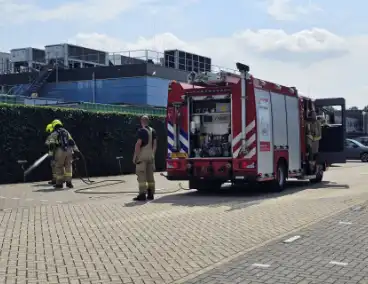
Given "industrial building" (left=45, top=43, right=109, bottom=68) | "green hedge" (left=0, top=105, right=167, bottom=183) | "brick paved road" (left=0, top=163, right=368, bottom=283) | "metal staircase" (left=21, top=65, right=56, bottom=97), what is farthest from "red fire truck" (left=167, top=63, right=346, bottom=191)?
"industrial building" (left=45, top=43, right=109, bottom=68)

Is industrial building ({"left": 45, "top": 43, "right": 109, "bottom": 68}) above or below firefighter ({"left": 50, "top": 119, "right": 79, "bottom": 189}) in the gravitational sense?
above

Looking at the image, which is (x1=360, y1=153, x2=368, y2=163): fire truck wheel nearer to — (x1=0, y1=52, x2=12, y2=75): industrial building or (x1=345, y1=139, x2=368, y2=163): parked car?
(x1=345, y1=139, x2=368, y2=163): parked car

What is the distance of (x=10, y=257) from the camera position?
263 inches

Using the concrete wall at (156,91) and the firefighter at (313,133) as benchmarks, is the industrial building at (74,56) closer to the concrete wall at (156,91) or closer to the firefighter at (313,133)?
the concrete wall at (156,91)

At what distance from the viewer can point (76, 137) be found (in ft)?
59.5

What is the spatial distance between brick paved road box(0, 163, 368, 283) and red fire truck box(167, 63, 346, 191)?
0.72 m

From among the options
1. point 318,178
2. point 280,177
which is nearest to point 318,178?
point 318,178

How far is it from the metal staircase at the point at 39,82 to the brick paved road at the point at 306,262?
136ft

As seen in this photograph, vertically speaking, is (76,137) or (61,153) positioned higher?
(76,137)

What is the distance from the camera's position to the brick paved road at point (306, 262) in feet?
19.0

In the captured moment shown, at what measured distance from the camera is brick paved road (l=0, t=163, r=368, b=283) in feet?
20.2

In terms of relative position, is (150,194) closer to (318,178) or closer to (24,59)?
(318,178)

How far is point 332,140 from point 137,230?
1087 centimetres

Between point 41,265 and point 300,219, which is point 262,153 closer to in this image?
point 300,219
